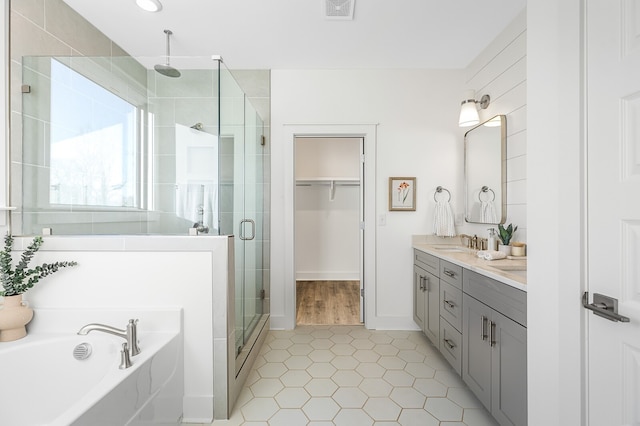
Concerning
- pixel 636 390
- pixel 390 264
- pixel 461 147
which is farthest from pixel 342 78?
pixel 636 390

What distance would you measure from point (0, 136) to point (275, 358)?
2.21 metres

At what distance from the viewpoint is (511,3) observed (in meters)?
2.04

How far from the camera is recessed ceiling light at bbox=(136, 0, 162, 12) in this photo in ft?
6.54

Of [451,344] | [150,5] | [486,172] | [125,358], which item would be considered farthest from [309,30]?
[451,344]

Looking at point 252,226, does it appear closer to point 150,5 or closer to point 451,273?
point 451,273

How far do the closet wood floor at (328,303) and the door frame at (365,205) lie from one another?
1.00ft

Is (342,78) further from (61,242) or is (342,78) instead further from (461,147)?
(61,242)

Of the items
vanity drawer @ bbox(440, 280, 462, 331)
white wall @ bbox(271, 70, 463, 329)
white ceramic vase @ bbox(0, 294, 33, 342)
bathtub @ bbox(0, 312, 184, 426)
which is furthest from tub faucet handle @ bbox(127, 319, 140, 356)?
vanity drawer @ bbox(440, 280, 462, 331)

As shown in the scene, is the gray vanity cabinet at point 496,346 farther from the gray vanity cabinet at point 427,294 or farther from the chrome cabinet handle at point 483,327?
the gray vanity cabinet at point 427,294

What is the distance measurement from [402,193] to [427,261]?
2.36 ft

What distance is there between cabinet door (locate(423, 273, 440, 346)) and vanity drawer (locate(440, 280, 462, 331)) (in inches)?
3.8

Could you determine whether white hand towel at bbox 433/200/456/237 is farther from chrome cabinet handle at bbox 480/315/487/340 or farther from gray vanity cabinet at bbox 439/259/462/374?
chrome cabinet handle at bbox 480/315/487/340

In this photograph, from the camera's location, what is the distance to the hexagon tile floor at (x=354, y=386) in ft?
5.63

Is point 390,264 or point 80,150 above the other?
point 80,150
